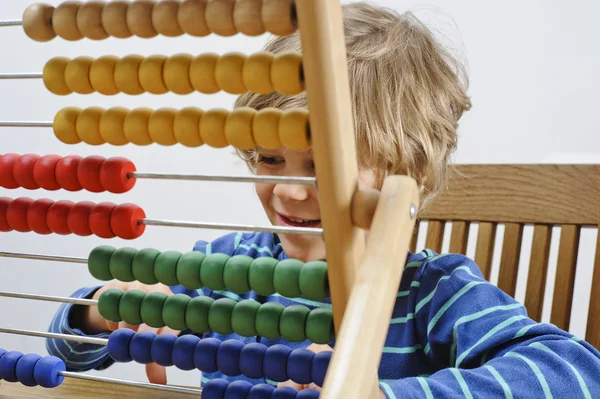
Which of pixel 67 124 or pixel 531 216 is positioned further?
pixel 531 216

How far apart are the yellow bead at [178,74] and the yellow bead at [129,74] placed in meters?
0.03

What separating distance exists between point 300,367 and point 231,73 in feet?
0.79

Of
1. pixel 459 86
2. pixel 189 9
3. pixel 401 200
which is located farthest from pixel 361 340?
pixel 459 86

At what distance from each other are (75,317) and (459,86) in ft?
1.79

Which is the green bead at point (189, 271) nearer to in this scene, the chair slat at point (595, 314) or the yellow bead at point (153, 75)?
the yellow bead at point (153, 75)

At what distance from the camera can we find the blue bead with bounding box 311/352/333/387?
0.59m

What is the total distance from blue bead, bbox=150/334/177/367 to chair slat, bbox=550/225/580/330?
1.62 ft

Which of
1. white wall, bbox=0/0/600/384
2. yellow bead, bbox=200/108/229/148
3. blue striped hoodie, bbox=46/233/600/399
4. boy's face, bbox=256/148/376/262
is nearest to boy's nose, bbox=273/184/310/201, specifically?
boy's face, bbox=256/148/376/262

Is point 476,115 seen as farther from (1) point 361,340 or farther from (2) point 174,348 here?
(1) point 361,340

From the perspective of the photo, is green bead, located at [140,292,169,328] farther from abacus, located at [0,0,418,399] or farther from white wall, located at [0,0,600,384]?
white wall, located at [0,0,600,384]

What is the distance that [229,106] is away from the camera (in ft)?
5.95

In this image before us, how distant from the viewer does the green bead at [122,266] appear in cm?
64

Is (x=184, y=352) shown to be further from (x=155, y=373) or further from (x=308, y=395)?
(x=155, y=373)

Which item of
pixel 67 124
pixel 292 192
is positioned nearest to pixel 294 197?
pixel 292 192
